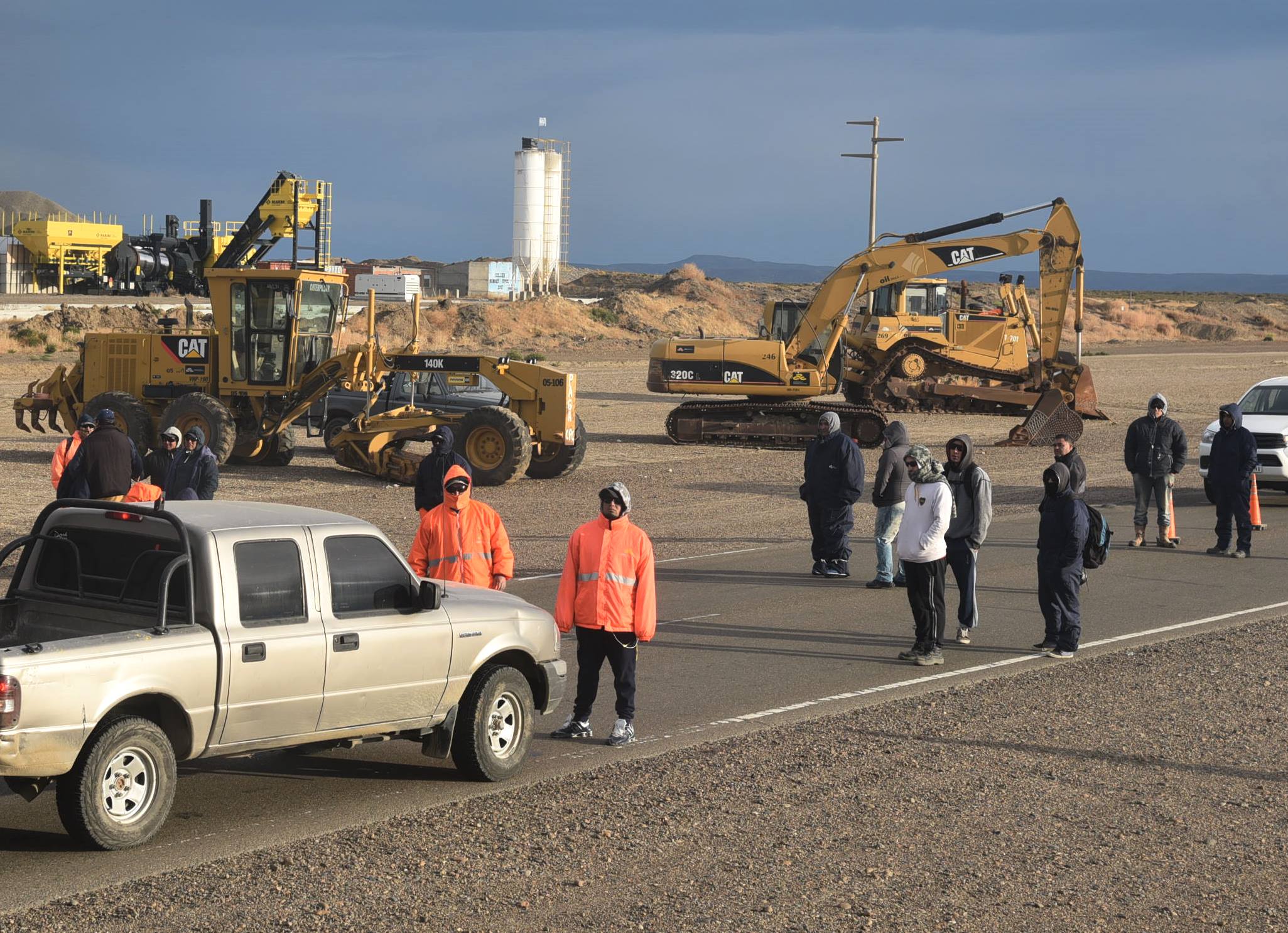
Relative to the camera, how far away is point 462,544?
10.1m

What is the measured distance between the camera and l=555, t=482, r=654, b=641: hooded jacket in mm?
9211

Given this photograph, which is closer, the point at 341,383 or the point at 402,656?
the point at 402,656

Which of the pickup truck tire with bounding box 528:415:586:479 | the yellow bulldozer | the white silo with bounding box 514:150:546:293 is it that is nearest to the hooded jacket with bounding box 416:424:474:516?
the yellow bulldozer

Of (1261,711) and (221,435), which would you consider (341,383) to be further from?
(1261,711)

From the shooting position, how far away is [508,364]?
24.1m

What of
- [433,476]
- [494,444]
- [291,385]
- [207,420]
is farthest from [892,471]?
[207,420]

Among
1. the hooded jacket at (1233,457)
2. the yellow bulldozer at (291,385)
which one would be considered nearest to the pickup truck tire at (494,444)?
the yellow bulldozer at (291,385)

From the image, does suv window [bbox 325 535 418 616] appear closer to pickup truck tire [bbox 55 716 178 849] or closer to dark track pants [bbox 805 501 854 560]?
pickup truck tire [bbox 55 716 178 849]

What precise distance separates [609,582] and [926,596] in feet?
12.0

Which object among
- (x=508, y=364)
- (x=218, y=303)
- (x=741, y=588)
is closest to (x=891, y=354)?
(x=508, y=364)

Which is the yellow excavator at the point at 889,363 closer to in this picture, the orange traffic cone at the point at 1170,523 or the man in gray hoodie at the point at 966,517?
the orange traffic cone at the point at 1170,523

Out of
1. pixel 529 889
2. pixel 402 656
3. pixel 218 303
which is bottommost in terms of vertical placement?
pixel 529 889

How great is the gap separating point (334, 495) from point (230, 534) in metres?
14.7

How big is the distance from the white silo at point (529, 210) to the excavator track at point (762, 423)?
69225 millimetres
